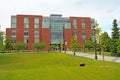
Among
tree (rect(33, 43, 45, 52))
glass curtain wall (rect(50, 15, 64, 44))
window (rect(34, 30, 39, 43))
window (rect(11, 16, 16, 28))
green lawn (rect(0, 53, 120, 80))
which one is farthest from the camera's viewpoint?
glass curtain wall (rect(50, 15, 64, 44))

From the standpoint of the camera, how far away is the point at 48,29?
117312 millimetres

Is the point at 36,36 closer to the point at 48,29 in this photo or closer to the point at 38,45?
the point at 48,29

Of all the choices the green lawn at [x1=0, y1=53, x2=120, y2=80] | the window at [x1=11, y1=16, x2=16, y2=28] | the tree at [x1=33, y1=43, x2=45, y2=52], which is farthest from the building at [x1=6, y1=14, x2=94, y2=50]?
the green lawn at [x1=0, y1=53, x2=120, y2=80]

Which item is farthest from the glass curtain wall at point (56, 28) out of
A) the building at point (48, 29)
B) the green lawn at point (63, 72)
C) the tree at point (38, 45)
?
the green lawn at point (63, 72)

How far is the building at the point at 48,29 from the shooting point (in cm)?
11469

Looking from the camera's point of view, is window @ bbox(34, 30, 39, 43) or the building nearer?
the building

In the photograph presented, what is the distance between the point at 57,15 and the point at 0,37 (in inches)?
2784

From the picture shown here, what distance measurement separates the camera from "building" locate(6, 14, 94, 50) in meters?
115

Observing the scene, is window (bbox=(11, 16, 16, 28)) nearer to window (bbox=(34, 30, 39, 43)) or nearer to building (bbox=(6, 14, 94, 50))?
building (bbox=(6, 14, 94, 50))

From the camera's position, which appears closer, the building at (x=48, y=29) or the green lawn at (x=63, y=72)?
the green lawn at (x=63, y=72)

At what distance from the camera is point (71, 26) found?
12244 cm

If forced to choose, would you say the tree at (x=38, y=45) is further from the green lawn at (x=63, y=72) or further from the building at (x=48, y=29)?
the green lawn at (x=63, y=72)

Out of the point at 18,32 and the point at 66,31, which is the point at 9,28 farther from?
the point at 66,31

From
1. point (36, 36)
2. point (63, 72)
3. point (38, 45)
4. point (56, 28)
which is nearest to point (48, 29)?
point (56, 28)
